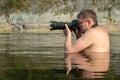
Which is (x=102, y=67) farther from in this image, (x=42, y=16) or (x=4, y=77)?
(x=42, y=16)

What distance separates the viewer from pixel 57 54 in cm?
957

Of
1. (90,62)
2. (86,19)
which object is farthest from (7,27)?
(90,62)

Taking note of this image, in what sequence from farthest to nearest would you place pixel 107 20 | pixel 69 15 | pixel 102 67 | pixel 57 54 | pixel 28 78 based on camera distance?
pixel 69 15
pixel 107 20
pixel 57 54
pixel 102 67
pixel 28 78

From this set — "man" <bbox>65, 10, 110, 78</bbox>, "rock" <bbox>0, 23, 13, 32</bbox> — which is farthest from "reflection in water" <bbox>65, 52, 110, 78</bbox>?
"rock" <bbox>0, 23, 13, 32</bbox>

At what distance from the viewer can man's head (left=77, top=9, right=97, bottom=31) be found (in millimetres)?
8125

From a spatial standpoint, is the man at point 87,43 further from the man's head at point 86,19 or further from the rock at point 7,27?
the rock at point 7,27

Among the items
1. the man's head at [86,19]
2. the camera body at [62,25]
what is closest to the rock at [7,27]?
the camera body at [62,25]

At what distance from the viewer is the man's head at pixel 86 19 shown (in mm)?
8125

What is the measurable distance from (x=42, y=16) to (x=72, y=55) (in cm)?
1971

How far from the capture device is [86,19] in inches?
320

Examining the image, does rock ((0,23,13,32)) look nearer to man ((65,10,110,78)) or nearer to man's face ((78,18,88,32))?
man ((65,10,110,78))

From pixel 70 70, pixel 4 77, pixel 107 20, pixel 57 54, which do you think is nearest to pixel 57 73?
pixel 70 70

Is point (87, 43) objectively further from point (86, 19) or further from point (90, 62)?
point (90, 62)

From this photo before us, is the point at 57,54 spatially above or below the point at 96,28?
below
